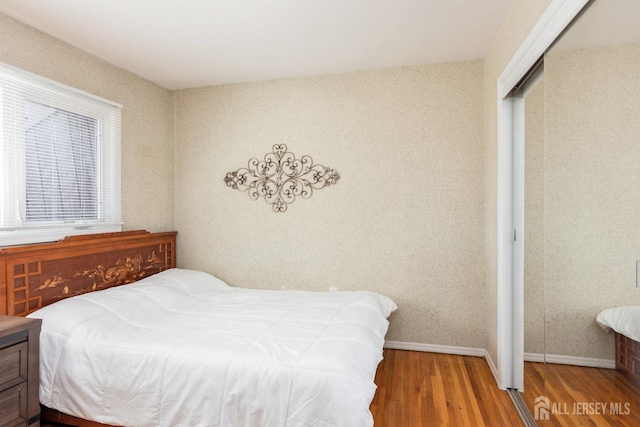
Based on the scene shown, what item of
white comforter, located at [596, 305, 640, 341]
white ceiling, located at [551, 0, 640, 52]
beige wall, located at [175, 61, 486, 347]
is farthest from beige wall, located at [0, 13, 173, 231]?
white comforter, located at [596, 305, 640, 341]

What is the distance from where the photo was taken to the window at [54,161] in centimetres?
239

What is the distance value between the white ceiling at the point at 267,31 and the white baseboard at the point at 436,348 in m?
2.55

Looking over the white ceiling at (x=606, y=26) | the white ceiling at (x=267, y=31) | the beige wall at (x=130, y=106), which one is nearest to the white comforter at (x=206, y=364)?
the beige wall at (x=130, y=106)

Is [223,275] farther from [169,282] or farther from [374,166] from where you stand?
[374,166]

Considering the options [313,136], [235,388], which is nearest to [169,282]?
[235,388]

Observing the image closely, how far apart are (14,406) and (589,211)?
2.95m

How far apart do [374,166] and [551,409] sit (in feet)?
7.24

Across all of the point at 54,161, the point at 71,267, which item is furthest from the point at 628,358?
the point at 54,161

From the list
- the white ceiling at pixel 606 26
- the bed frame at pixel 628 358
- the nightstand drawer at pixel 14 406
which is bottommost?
the nightstand drawer at pixel 14 406

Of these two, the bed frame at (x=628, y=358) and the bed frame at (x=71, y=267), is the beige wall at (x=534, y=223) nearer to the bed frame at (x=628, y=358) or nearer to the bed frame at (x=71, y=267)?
the bed frame at (x=628, y=358)

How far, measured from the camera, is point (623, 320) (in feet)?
4.25

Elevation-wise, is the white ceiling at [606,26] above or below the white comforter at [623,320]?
above

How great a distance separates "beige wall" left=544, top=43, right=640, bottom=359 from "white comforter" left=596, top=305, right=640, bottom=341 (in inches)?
1.2

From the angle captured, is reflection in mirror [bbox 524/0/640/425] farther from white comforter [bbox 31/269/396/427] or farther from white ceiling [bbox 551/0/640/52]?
white comforter [bbox 31/269/396/427]
